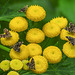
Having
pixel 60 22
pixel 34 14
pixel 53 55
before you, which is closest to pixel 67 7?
pixel 60 22

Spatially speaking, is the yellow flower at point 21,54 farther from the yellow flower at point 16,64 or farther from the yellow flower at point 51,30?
the yellow flower at point 51,30

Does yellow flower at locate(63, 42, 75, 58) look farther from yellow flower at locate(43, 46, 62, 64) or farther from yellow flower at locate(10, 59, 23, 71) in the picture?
yellow flower at locate(10, 59, 23, 71)

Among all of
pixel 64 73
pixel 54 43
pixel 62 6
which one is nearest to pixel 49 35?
pixel 54 43

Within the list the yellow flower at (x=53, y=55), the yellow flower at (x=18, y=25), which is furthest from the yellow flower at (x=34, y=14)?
the yellow flower at (x=53, y=55)

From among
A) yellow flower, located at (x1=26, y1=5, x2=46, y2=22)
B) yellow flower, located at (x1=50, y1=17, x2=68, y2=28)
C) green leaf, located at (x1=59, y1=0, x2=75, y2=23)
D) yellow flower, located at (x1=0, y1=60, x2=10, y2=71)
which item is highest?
green leaf, located at (x1=59, y1=0, x2=75, y2=23)

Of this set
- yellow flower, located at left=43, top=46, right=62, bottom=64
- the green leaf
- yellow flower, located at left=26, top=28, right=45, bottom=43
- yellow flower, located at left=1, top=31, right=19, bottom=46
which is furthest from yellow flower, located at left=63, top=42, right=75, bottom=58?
the green leaf

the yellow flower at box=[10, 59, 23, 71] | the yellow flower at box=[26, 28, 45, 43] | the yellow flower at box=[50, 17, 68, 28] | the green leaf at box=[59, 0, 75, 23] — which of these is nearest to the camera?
the yellow flower at box=[10, 59, 23, 71]
